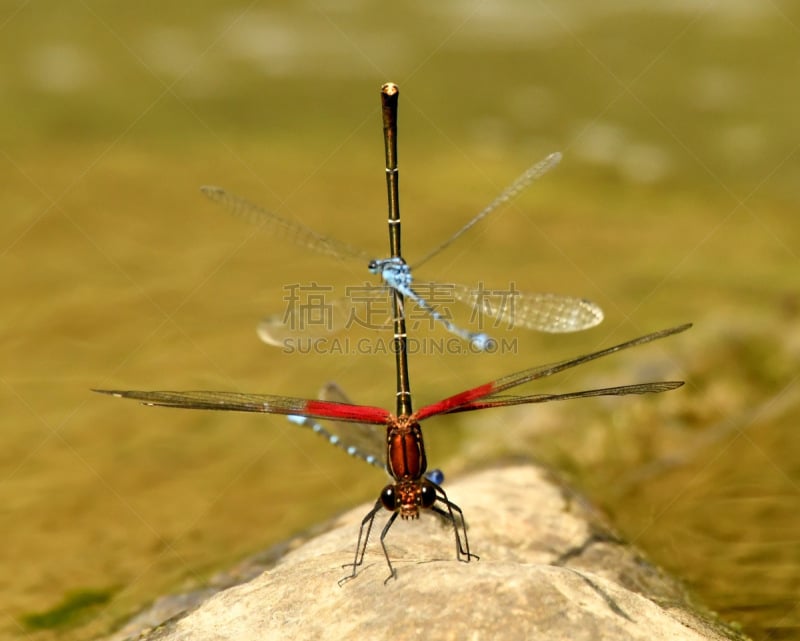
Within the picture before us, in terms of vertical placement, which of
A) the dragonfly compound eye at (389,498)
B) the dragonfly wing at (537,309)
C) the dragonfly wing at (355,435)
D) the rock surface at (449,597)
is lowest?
the rock surface at (449,597)

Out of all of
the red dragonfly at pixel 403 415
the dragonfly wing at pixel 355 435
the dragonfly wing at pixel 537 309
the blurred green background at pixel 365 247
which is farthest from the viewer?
the blurred green background at pixel 365 247

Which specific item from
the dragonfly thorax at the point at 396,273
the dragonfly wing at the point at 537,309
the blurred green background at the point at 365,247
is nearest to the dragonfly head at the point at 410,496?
the dragonfly wing at the point at 537,309

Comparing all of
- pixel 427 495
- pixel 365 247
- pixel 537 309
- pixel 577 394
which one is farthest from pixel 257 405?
pixel 365 247

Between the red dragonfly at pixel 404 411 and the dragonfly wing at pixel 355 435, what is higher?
the dragonfly wing at pixel 355 435

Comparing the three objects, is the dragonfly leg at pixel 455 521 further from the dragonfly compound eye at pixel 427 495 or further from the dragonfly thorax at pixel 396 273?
the dragonfly thorax at pixel 396 273

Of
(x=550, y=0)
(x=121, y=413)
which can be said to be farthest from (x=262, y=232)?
(x=550, y=0)

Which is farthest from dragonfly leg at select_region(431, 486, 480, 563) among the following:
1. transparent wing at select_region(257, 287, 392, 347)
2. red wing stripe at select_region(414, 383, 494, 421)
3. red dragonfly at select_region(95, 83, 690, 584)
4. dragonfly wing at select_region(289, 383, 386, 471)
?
transparent wing at select_region(257, 287, 392, 347)
